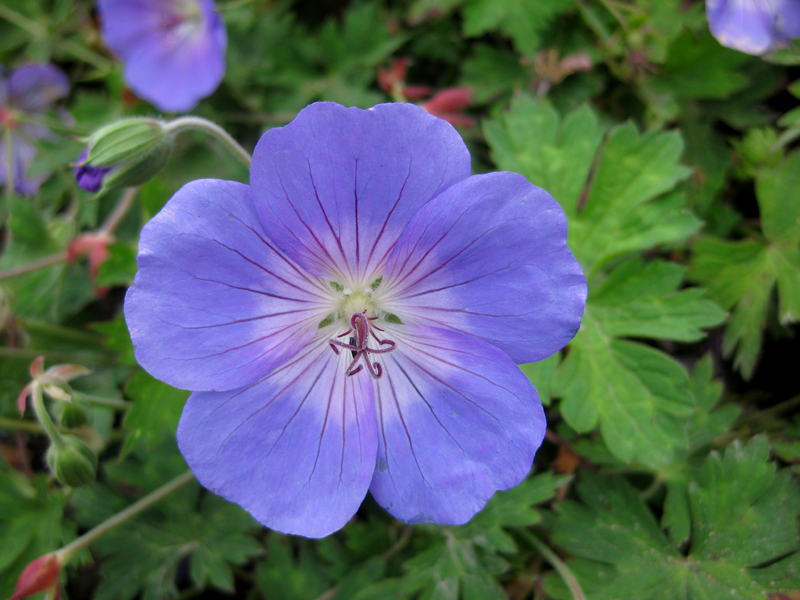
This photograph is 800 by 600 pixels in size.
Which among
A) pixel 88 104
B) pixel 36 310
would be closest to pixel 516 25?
pixel 88 104

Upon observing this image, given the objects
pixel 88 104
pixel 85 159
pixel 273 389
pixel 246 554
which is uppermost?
pixel 85 159

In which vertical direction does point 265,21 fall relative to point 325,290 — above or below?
above

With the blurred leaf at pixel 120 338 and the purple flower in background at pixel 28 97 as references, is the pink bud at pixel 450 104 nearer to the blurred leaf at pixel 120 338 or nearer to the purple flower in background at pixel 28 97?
the blurred leaf at pixel 120 338

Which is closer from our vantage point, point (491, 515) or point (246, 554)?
point (491, 515)

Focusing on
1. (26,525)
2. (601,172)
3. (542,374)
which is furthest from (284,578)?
(601,172)

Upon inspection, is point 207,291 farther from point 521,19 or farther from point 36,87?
point 36,87

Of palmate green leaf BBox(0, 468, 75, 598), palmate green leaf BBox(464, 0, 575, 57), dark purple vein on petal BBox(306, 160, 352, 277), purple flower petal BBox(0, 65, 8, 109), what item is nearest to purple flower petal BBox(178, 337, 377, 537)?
dark purple vein on petal BBox(306, 160, 352, 277)

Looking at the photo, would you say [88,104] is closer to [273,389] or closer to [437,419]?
[273,389]

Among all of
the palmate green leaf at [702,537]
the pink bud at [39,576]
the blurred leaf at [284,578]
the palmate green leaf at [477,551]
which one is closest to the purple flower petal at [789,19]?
the palmate green leaf at [702,537]
